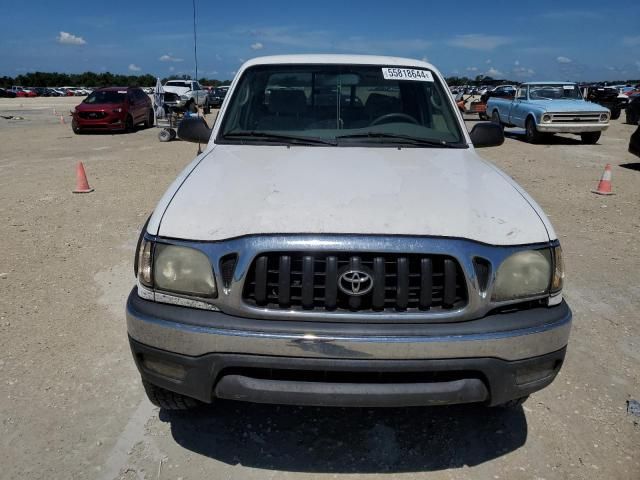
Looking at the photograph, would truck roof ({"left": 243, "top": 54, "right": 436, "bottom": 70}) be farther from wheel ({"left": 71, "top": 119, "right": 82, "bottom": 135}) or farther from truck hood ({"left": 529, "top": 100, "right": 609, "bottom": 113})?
wheel ({"left": 71, "top": 119, "right": 82, "bottom": 135})

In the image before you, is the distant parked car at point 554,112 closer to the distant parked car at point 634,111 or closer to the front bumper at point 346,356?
the distant parked car at point 634,111

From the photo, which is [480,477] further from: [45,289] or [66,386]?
Answer: [45,289]

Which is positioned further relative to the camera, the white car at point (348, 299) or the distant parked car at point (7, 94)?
the distant parked car at point (7, 94)

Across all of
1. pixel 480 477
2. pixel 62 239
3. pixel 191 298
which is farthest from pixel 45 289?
pixel 480 477

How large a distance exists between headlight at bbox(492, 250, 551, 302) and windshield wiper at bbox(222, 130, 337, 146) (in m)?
1.48

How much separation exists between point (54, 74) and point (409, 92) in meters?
Result: 115

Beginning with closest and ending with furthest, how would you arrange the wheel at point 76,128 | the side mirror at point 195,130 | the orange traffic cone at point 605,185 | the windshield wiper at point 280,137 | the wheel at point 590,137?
the windshield wiper at point 280,137, the side mirror at point 195,130, the orange traffic cone at point 605,185, the wheel at point 590,137, the wheel at point 76,128

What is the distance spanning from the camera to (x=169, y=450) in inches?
99.3

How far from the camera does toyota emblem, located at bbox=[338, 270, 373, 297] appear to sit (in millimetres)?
2031

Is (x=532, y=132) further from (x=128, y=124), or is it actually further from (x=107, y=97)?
(x=107, y=97)

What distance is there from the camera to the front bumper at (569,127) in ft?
46.9

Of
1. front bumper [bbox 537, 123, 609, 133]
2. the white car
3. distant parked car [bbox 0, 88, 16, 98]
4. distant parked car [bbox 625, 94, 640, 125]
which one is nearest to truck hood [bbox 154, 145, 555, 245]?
the white car

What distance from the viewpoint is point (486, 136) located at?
3645 millimetres

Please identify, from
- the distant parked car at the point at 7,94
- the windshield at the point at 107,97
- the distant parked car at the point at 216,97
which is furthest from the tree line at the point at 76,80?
the windshield at the point at 107,97
